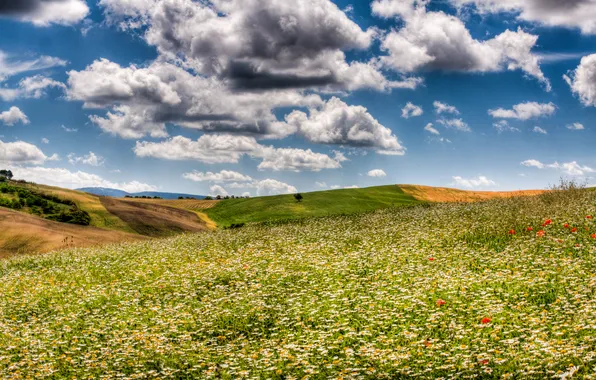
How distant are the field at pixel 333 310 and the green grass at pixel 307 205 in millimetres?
43415

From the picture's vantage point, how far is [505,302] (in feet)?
40.1

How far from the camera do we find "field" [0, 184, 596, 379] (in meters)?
10.0

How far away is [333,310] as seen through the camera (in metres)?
13.0

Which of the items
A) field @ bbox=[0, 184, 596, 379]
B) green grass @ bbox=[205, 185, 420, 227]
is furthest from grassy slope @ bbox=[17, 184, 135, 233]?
field @ bbox=[0, 184, 596, 379]

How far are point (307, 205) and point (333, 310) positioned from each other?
61.9 metres

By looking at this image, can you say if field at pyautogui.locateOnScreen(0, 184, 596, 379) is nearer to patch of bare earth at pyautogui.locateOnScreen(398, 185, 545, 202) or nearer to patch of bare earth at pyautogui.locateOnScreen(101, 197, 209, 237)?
patch of bare earth at pyautogui.locateOnScreen(101, 197, 209, 237)

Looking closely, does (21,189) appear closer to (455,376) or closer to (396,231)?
(396,231)

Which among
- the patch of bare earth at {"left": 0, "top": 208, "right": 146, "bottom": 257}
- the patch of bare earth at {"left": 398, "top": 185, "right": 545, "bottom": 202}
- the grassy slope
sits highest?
the patch of bare earth at {"left": 398, "top": 185, "right": 545, "bottom": 202}

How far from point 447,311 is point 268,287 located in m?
6.27

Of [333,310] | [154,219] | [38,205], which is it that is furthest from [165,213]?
[333,310]

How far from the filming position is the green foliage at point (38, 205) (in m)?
50.6

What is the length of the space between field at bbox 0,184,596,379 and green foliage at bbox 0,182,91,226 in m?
29.7

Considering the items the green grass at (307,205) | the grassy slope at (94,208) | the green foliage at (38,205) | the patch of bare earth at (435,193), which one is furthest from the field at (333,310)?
the patch of bare earth at (435,193)

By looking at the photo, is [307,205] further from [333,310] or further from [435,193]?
[333,310]
